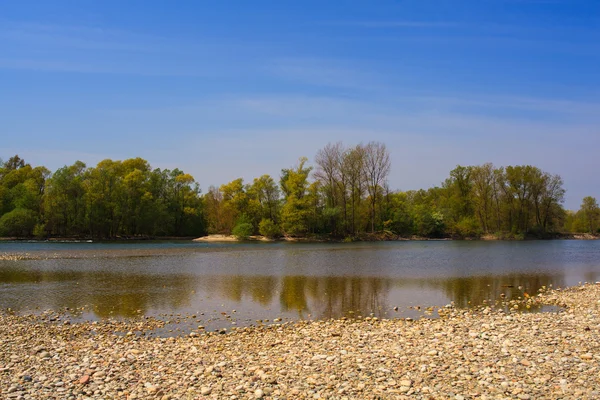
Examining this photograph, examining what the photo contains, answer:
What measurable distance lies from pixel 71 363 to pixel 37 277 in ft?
70.6

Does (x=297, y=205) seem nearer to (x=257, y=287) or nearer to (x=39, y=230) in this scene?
(x=39, y=230)

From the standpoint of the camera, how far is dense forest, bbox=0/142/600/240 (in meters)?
85.6

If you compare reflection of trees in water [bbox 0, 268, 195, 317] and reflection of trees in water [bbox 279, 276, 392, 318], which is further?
reflection of trees in water [bbox 0, 268, 195, 317]

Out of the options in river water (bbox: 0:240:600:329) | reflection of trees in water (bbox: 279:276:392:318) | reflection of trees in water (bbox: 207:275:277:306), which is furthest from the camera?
reflection of trees in water (bbox: 207:275:277:306)

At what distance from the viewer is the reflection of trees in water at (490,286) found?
67.9 ft

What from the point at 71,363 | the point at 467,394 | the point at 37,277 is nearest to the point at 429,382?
the point at 467,394

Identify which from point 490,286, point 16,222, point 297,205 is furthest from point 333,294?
point 16,222

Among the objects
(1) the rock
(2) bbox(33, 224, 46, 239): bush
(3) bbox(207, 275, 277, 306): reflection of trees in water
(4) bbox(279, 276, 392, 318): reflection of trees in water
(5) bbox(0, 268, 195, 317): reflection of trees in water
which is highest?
(2) bbox(33, 224, 46, 239): bush

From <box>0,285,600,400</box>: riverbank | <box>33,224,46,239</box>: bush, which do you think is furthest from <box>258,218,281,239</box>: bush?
<box>0,285,600,400</box>: riverbank

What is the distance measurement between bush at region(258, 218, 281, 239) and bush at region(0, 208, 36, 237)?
41.9 meters

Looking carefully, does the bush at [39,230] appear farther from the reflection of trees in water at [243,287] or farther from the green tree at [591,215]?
the green tree at [591,215]

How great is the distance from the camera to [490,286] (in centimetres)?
2455

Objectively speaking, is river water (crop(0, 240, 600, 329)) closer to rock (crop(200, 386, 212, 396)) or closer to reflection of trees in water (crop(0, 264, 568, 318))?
reflection of trees in water (crop(0, 264, 568, 318))

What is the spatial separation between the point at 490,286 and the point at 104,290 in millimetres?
20437
